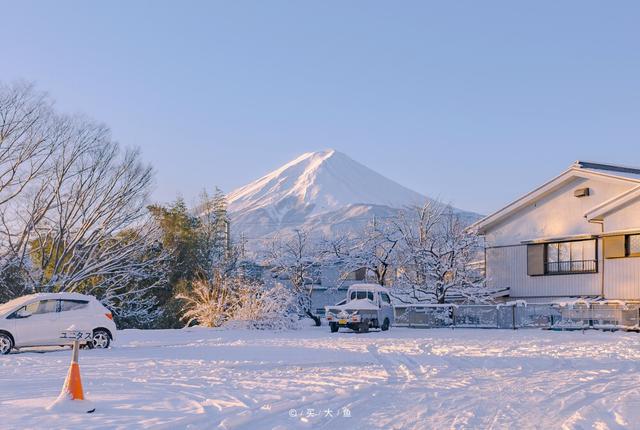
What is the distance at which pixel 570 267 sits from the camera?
35.9 meters

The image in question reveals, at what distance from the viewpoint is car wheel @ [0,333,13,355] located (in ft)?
60.5

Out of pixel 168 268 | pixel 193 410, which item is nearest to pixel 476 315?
pixel 168 268

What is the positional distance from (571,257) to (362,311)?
41.1 feet

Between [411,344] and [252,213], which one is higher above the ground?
[252,213]

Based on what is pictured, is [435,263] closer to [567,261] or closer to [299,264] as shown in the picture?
[567,261]

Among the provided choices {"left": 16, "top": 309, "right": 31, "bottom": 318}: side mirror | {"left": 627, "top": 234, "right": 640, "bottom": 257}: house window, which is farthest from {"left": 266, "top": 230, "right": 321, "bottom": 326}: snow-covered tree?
{"left": 16, "top": 309, "right": 31, "bottom": 318}: side mirror

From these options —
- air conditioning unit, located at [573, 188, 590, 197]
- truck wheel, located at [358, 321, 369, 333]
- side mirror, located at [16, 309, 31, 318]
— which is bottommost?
truck wheel, located at [358, 321, 369, 333]

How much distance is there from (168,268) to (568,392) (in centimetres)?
3215

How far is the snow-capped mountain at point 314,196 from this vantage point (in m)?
121

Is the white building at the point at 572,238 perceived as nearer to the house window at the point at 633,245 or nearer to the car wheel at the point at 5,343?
the house window at the point at 633,245

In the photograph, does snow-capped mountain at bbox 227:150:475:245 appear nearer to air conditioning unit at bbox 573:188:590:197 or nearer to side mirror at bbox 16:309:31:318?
air conditioning unit at bbox 573:188:590:197

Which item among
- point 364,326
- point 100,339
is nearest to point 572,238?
point 364,326

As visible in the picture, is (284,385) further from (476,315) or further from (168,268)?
(168,268)

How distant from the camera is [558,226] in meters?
36.7
